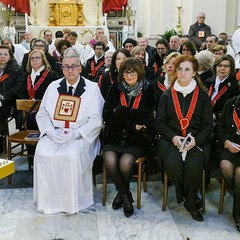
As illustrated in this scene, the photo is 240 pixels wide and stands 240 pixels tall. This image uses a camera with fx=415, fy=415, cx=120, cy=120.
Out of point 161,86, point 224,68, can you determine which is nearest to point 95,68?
point 161,86

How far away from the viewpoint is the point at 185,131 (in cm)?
394

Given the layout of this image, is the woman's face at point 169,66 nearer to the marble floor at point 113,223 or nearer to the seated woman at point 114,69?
the seated woman at point 114,69

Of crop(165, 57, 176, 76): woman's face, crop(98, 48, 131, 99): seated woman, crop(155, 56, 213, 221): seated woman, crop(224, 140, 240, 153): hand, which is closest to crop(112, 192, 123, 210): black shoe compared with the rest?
crop(155, 56, 213, 221): seated woman

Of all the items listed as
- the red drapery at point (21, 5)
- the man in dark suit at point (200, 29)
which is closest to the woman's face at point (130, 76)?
the man in dark suit at point (200, 29)

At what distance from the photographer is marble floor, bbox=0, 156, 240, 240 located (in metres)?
3.57

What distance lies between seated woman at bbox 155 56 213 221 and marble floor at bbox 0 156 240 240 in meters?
0.18

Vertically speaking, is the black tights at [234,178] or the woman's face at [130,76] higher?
the woman's face at [130,76]

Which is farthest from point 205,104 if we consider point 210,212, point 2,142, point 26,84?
point 2,142

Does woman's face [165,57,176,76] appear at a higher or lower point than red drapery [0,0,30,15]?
lower

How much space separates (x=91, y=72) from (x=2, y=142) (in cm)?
187

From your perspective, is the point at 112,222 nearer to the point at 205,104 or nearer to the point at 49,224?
the point at 49,224

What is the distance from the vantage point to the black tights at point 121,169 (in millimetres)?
3945

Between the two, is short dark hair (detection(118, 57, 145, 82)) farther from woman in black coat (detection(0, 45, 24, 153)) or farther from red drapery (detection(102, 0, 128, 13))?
red drapery (detection(102, 0, 128, 13))

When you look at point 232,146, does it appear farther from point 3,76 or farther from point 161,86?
point 3,76
